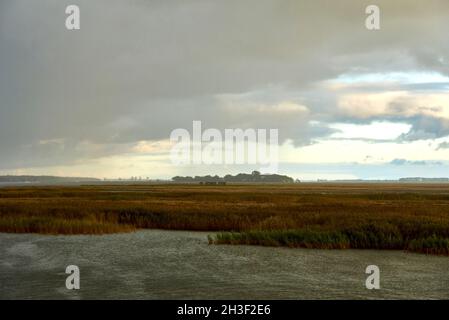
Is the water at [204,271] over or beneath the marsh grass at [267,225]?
beneath

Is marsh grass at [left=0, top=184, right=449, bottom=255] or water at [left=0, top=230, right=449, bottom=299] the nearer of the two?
water at [left=0, top=230, right=449, bottom=299]

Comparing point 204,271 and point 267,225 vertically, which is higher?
point 267,225

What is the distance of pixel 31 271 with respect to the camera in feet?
66.7

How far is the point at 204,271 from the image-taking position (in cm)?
2044

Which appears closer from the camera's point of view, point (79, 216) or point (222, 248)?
point (222, 248)

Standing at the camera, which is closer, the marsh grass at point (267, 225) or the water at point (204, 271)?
the water at point (204, 271)

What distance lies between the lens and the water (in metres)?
17.0

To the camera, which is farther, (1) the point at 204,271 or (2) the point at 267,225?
(2) the point at 267,225

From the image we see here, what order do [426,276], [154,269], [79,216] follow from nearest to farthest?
1. [426,276]
2. [154,269]
3. [79,216]

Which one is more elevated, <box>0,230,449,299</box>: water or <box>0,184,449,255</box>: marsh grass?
<box>0,184,449,255</box>: marsh grass

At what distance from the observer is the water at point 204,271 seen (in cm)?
1703
